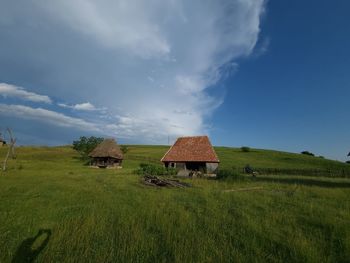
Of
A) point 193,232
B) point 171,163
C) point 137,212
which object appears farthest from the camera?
point 171,163

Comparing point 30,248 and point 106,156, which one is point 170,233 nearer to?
point 30,248

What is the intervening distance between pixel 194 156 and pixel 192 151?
1384mm

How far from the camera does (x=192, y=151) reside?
39.9 metres

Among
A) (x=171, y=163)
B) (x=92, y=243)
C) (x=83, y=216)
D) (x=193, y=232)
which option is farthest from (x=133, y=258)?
(x=171, y=163)

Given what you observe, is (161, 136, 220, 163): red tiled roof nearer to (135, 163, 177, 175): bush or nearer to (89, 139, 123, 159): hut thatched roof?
(135, 163, 177, 175): bush

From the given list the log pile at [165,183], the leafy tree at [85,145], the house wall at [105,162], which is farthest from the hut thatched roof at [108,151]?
the log pile at [165,183]

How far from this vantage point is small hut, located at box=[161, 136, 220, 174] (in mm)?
37719

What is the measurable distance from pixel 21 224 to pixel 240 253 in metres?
6.51

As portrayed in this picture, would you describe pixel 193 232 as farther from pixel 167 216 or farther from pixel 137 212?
pixel 137 212

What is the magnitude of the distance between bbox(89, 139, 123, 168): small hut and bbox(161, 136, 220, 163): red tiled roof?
1477 centimetres

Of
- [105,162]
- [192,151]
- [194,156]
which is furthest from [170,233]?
[105,162]

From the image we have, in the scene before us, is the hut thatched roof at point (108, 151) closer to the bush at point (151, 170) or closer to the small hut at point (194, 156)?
the small hut at point (194, 156)

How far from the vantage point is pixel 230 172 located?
23.7 m

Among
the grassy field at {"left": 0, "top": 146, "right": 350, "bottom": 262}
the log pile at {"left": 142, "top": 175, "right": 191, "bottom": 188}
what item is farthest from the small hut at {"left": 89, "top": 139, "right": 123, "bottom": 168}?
the grassy field at {"left": 0, "top": 146, "right": 350, "bottom": 262}
